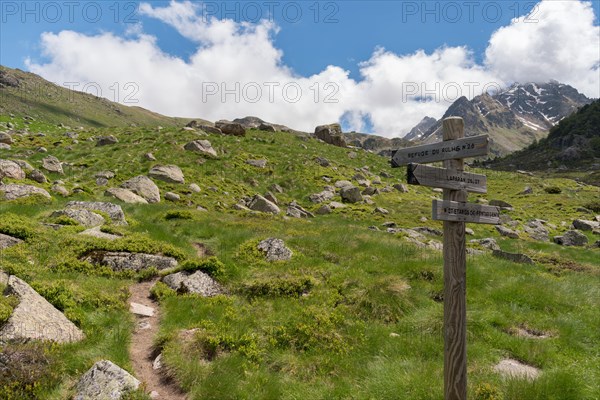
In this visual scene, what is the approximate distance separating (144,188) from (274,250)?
1840 cm

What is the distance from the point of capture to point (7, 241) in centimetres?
1324

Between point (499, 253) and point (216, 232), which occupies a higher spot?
point (216, 232)

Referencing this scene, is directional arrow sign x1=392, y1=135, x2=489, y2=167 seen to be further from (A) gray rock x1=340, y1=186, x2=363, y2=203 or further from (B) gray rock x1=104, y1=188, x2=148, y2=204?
(A) gray rock x1=340, y1=186, x2=363, y2=203

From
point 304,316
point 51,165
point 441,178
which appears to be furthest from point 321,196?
point 441,178

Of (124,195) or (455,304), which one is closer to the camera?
(455,304)

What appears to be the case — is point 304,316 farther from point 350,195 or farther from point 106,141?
point 106,141

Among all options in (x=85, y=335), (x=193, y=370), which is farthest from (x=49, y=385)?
(x=193, y=370)

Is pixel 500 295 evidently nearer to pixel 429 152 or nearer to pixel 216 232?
pixel 429 152

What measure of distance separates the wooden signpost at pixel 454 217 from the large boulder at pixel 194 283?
8213 mm

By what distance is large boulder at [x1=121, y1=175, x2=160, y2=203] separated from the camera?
29000 millimetres

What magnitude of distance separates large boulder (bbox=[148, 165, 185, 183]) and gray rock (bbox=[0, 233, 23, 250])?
21179mm

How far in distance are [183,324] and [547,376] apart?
356 inches

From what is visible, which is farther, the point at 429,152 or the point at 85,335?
the point at 85,335

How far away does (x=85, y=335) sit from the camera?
8.96 meters
